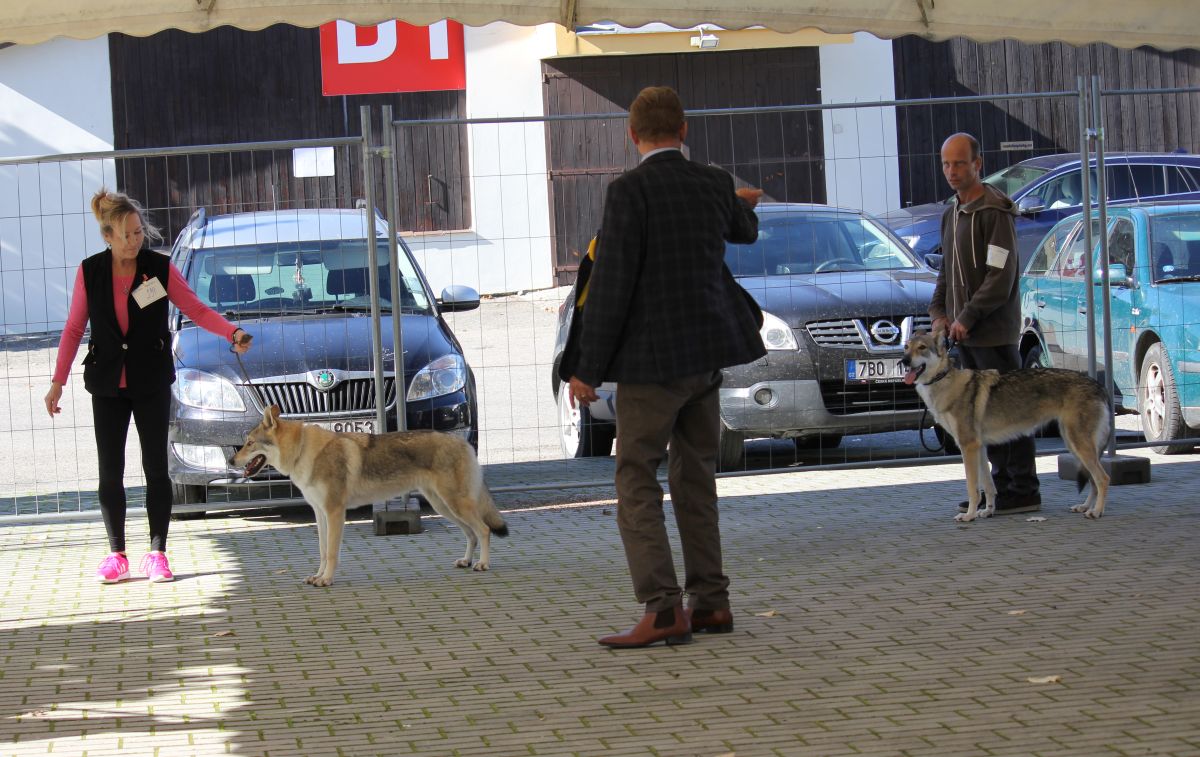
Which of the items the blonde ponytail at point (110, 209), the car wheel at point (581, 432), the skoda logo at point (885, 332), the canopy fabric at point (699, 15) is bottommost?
the car wheel at point (581, 432)

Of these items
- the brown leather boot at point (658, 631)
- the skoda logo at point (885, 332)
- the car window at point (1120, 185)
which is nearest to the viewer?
the brown leather boot at point (658, 631)

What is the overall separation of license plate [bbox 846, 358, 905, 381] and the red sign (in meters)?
16.1

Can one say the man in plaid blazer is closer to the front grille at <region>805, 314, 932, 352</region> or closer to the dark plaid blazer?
the dark plaid blazer

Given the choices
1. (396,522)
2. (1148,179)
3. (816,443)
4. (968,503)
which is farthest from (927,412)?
(1148,179)

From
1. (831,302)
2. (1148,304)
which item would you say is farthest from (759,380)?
(1148,304)

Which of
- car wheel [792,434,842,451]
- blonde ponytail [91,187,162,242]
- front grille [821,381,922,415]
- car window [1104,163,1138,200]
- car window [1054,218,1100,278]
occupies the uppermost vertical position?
car window [1104,163,1138,200]

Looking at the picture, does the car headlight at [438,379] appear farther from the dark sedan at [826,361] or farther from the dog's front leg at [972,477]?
the dog's front leg at [972,477]

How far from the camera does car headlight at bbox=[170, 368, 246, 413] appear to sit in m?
9.37

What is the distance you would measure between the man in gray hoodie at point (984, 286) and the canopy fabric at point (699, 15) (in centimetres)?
116

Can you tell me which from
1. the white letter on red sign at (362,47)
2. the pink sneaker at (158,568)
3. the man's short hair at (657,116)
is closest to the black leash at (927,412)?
the man's short hair at (657,116)

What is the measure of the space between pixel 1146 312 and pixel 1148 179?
6.15 meters

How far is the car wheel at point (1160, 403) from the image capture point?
10.6m

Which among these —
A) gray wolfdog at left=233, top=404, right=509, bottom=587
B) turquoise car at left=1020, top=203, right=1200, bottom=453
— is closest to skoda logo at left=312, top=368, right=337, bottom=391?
gray wolfdog at left=233, top=404, right=509, bottom=587

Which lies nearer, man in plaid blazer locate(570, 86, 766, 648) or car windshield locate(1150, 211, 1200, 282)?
man in plaid blazer locate(570, 86, 766, 648)
